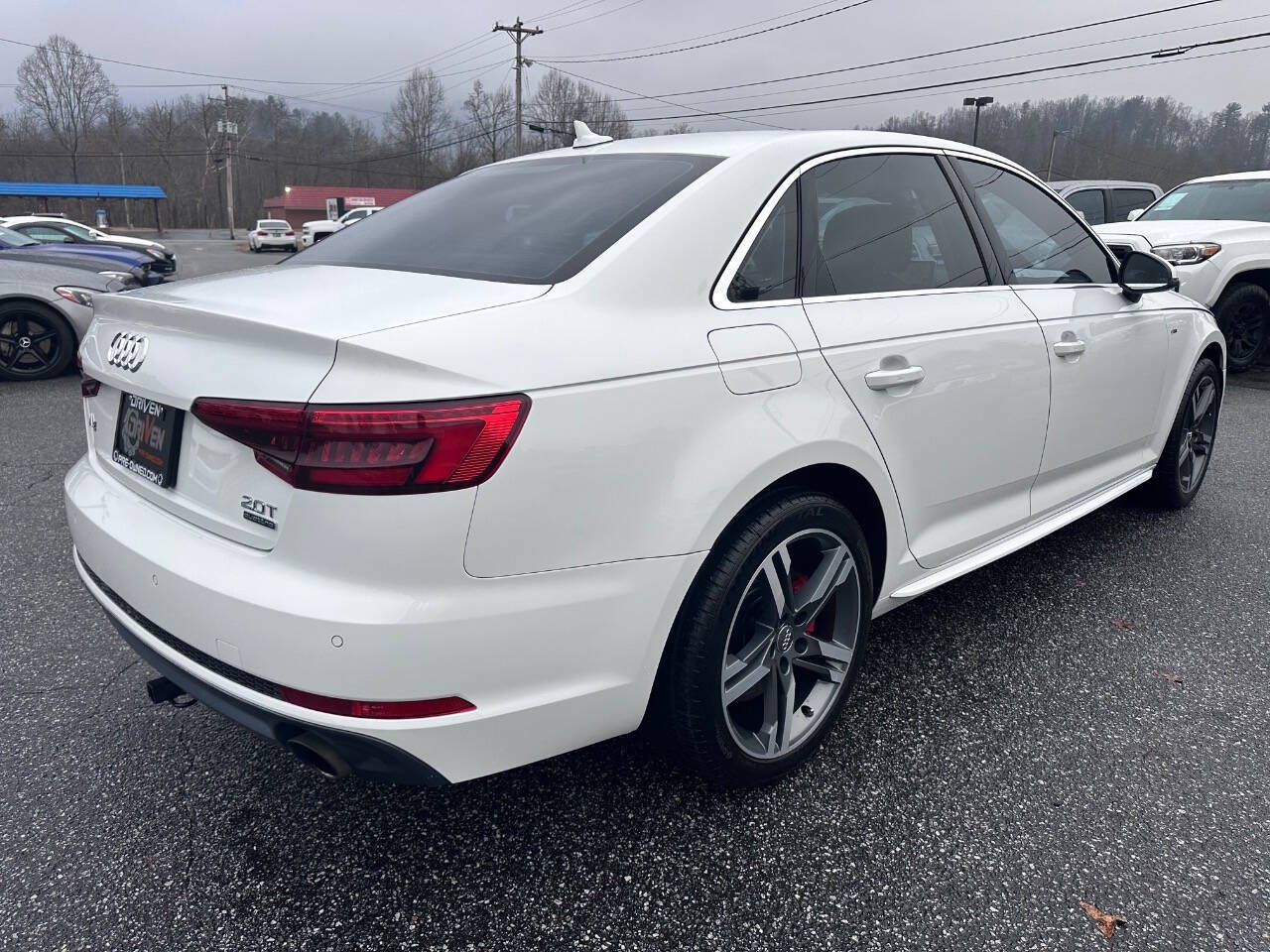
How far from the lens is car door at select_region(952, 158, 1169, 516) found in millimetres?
3041

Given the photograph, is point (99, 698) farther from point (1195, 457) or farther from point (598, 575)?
point (1195, 457)

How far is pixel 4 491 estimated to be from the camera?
4.76 metres

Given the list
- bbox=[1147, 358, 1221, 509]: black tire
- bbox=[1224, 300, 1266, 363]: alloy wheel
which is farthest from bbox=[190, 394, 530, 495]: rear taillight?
bbox=[1224, 300, 1266, 363]: alloy wheel

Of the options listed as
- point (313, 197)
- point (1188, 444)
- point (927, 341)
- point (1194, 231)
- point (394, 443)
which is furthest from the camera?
point (313, 197)

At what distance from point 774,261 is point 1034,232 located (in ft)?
5.09

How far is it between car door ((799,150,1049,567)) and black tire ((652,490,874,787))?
329 mm

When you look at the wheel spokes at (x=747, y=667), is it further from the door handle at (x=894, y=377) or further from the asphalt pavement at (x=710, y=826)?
the door handle at (x=894, y=377)

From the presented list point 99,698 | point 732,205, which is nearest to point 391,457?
point 732,205

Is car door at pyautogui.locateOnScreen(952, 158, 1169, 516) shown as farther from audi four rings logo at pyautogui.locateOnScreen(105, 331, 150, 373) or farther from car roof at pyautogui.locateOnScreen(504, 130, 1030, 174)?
audi four rings logo at pyautogui.locateOnScreen(105, 331, 150, 373)

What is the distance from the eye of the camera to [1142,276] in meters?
3.53

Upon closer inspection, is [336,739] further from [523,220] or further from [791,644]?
[523,220]

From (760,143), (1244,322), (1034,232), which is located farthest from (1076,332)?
(1244,322)

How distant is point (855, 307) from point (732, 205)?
45 centimetres

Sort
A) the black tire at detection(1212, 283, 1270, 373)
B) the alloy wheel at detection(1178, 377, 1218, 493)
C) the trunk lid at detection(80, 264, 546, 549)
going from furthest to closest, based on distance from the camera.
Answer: the black tire at detection(1212, 283, 1270, 373), the alloy wheel at detection(1178, 377, 1218, 493), the trunk lid at detection(80, 264, 546, 549)
